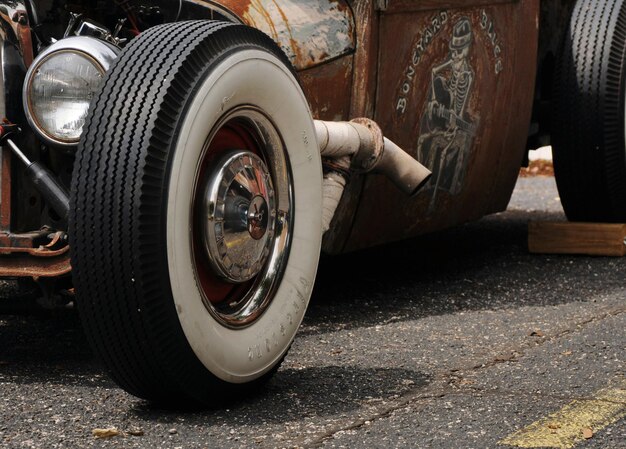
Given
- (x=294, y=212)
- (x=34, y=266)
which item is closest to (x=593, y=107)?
(x=294, y=212)

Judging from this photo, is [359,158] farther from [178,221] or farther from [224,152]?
[178,221]

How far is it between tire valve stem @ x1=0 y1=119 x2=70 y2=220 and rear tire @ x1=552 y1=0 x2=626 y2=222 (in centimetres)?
275

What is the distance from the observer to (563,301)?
493 centimetres

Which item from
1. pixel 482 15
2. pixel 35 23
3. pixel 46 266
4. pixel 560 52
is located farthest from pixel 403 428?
pixel 560 52

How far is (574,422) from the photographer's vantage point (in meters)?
3.31

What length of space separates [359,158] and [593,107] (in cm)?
171

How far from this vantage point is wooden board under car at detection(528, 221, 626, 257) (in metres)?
5.76

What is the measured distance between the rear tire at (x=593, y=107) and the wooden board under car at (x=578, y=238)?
136mm

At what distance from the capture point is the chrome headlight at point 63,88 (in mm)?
3678

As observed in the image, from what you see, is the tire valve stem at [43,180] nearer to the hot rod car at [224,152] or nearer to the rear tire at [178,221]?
the hot rod car at [224,152]

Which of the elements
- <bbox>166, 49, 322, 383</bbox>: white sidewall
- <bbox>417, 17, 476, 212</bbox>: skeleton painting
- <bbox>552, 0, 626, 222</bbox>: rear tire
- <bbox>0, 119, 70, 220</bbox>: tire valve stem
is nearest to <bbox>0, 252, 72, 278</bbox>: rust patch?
<bbox>0, 119, 70, 220</bbox>: tire valve stem

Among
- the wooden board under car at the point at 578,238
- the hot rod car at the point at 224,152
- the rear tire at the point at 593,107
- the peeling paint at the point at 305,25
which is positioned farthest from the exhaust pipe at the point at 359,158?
the wooden board under car at the point at 578,238

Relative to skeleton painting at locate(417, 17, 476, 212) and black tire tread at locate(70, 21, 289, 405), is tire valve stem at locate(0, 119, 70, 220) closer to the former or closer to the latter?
black tire tread at locate(70, 21, 289, 405)

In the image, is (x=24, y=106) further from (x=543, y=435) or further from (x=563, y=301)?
(x=563, y=301)
